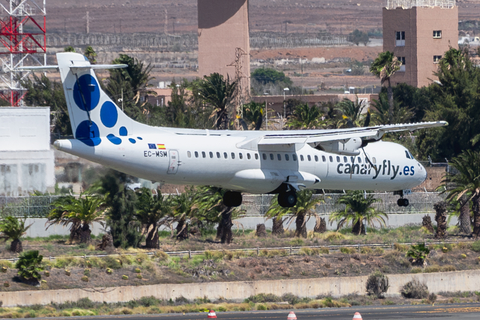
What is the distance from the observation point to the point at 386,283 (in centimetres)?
5309

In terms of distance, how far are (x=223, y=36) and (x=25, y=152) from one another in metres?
66.7

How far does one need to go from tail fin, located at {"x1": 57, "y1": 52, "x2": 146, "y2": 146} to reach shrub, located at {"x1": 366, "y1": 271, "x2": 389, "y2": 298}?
1998 centimetres

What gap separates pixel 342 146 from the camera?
4528cm

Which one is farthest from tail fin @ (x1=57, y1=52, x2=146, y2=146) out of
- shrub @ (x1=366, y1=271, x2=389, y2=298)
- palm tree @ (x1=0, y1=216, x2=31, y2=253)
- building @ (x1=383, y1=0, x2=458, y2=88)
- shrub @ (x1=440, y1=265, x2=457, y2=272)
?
building @ (x1=383, y1=0, x2=458, y2=88)

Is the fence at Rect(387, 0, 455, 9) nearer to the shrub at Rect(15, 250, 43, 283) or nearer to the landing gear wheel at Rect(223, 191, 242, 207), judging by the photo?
the landing gear wheel at Rect(223, 191, 242, 207)

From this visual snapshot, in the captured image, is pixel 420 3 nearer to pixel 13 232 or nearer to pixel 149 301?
pixel 13 232

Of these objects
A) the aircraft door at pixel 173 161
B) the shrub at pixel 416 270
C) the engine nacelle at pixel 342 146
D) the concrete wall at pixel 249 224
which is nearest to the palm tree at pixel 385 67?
the concrete wall at pixel 249 224

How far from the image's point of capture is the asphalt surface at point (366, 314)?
4038 centimetres

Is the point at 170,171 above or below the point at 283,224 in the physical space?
above

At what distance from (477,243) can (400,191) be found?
12947 millimetres

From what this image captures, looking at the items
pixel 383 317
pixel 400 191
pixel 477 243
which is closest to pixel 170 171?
pixel 383 317

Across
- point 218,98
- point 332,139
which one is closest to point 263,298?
point 332,139

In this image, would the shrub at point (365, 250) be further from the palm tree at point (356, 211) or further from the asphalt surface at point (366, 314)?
the asphalt surface at point (366, 314)

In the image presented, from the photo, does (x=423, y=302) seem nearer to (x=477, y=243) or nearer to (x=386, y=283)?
(x=386, y=283)
